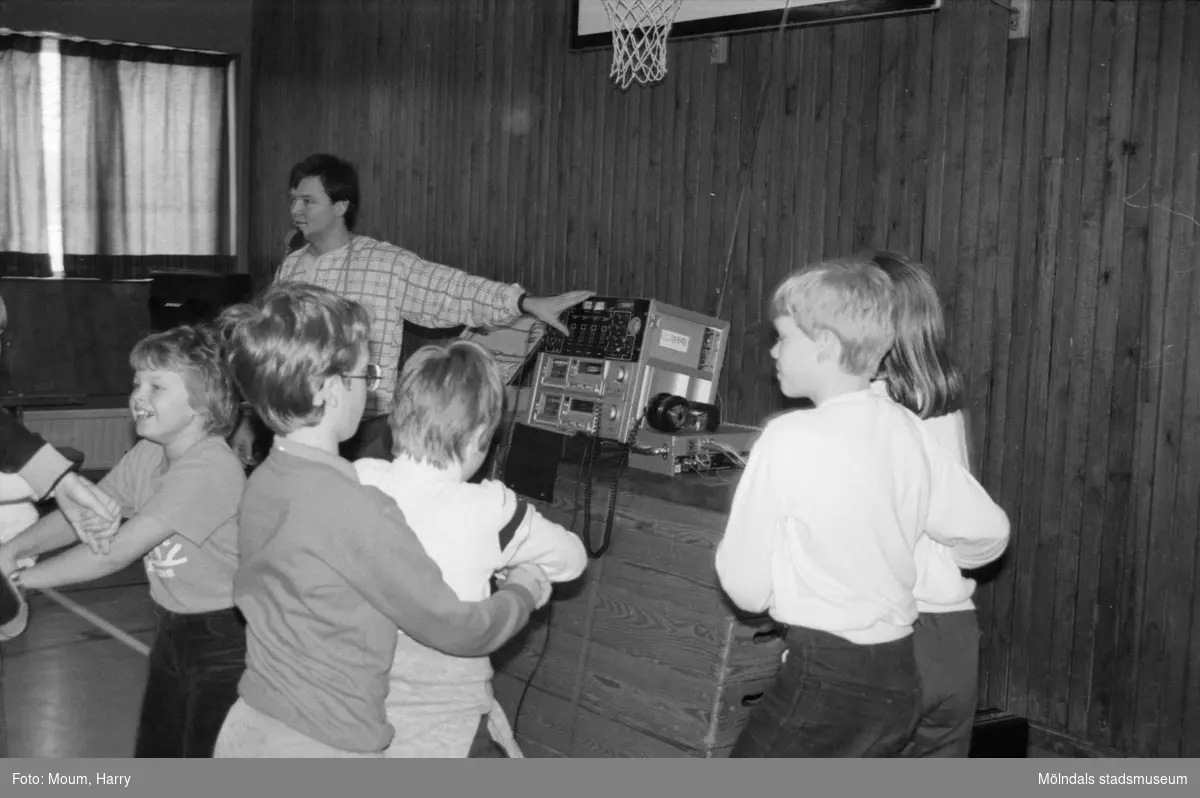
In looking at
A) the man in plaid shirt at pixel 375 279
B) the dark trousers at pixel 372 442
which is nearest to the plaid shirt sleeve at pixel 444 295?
the man in plaid shirt at pixel 375 279

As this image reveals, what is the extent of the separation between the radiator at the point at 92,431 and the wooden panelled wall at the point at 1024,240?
157 inches

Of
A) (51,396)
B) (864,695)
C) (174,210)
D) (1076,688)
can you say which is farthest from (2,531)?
(174,210)

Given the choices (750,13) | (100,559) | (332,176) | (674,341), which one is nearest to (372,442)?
(332,176)

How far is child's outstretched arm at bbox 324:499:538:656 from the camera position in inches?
77.4

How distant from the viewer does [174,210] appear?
8531mm

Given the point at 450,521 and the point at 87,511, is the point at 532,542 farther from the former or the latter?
the point at 87,511

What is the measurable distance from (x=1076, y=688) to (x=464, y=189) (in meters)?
4.05

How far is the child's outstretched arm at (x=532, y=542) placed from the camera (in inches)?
85.7

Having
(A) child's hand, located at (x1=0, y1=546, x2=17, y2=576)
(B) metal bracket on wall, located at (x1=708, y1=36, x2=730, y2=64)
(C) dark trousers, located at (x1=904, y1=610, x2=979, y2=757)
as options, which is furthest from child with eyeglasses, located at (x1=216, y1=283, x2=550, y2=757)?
(B) metal bracket on wall, located at (x1=708, y1=36, x2=730, y2=64)

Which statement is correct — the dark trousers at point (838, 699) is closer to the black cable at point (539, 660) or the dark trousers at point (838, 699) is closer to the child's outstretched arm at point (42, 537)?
the child's outstretched arm at point (42, 537)

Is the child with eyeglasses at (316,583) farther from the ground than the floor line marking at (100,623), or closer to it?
farther from the ground

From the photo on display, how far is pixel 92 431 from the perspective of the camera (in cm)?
782

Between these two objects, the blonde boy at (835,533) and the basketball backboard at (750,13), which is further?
the basketball backboard at (750,13)

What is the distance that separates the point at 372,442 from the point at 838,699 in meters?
2.86
